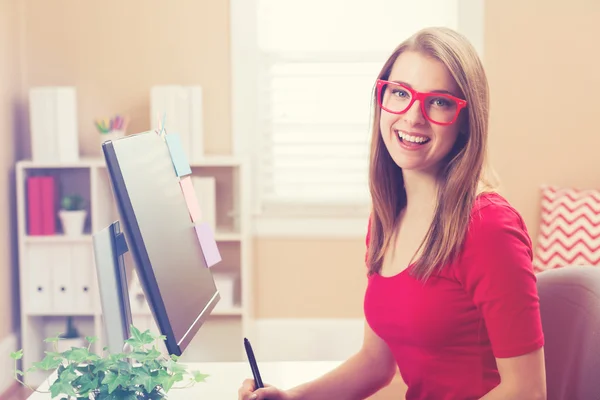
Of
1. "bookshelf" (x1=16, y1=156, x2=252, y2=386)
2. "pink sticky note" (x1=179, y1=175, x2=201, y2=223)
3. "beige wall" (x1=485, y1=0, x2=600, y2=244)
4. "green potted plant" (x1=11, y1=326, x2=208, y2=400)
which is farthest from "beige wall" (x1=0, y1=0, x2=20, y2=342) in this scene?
"green potted plant" (x1=11, y1=326, x2=208, y2=400)

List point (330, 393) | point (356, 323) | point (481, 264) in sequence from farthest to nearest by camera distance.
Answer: point (356, 323) < point (330, 393) < point (481, 264)

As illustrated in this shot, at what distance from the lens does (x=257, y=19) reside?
3.92m

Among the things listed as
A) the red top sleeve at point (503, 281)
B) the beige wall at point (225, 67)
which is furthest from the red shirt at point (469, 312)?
the beige wall at point (225, 67)

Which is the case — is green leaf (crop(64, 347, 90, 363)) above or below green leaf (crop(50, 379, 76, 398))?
above

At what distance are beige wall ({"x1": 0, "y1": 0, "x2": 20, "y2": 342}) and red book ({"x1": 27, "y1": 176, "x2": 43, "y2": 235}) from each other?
4.8 inches

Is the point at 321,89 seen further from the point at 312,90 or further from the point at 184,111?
the point at 184,111

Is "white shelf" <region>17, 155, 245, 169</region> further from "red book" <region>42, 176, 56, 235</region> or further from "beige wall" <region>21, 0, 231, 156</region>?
"beige wall" <region>21, 0, 231, 156</region>

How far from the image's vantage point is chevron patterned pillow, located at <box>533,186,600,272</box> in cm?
364

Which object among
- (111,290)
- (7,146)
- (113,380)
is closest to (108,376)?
(113,380)

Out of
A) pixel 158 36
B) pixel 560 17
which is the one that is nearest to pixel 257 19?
pixel 158 36

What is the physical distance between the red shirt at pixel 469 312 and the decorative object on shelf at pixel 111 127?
250 centimetres

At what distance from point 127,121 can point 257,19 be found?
0.79 m

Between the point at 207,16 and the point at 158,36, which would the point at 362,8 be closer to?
the point at 207,16

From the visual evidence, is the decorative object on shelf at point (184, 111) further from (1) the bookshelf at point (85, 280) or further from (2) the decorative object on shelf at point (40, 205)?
(2) the decorative object on shelf at point (40, 205)
